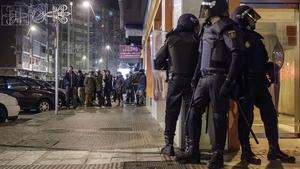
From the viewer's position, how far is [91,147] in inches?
364

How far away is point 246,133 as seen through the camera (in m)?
7.34

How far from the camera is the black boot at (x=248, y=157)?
7102 mm

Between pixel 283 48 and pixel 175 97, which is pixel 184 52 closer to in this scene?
pixel 175 97

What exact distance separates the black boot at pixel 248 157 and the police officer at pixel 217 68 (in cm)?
66

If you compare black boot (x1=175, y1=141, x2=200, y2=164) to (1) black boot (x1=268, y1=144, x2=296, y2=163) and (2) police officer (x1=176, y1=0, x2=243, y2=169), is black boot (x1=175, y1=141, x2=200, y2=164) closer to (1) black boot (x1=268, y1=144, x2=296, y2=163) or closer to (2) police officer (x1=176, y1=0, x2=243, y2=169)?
(2) police officer (x1=176, y1=0, x2=243, y2=169)

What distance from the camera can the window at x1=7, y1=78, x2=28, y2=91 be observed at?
20.2m

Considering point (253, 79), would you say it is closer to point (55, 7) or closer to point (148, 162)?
point (148, 162)

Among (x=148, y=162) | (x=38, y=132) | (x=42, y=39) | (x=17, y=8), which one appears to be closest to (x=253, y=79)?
(x=148, y=162)

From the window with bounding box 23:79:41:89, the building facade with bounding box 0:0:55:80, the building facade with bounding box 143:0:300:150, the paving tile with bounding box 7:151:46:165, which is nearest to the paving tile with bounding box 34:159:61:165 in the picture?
the paving tile with bounding box 7:151:46:165

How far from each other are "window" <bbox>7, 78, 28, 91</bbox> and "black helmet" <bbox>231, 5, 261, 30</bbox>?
1458 centimetres

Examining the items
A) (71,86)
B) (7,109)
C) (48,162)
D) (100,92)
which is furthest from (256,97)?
(100,92)

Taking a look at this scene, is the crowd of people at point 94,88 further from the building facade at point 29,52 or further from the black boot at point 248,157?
the building facade at point 29,52

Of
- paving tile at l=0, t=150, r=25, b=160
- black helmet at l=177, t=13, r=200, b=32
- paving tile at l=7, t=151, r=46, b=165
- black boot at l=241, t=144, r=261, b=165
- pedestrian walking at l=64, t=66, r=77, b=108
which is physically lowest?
paving tile at l=0, t=150, r=25, b=160

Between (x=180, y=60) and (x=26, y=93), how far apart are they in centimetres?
1387
